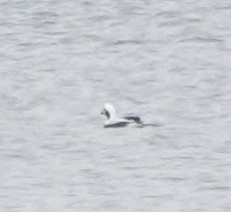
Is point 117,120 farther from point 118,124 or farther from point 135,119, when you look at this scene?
point 135,119

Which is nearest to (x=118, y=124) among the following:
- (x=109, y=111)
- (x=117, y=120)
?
(x=117, y=120)

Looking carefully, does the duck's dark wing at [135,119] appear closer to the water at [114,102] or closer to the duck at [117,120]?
the duck at [117,120]

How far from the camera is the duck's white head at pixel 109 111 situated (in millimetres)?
22969

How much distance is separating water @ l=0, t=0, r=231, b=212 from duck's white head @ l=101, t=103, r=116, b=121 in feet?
0.55

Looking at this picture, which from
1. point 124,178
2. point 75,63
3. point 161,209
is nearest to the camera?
point 161,209

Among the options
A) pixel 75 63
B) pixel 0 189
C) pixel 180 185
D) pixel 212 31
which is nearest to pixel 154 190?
pixel 180 185

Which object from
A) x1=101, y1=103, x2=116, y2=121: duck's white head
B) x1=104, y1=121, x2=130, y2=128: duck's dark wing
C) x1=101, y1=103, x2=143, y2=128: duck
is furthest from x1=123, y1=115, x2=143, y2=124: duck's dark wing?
x1=101, y1=103, x2=116, y2=121: duck's white head

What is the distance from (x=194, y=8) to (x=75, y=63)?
3.93 metres

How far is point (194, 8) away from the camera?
1166 inches

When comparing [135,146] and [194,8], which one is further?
[194,8]

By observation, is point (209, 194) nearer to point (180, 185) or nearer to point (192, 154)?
point (180, 185)

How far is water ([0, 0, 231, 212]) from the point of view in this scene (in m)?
19.7

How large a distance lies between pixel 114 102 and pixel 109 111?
36.6 inches

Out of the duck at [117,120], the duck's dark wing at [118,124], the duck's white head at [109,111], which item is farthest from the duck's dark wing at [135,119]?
the duck's white head at [109,111]
